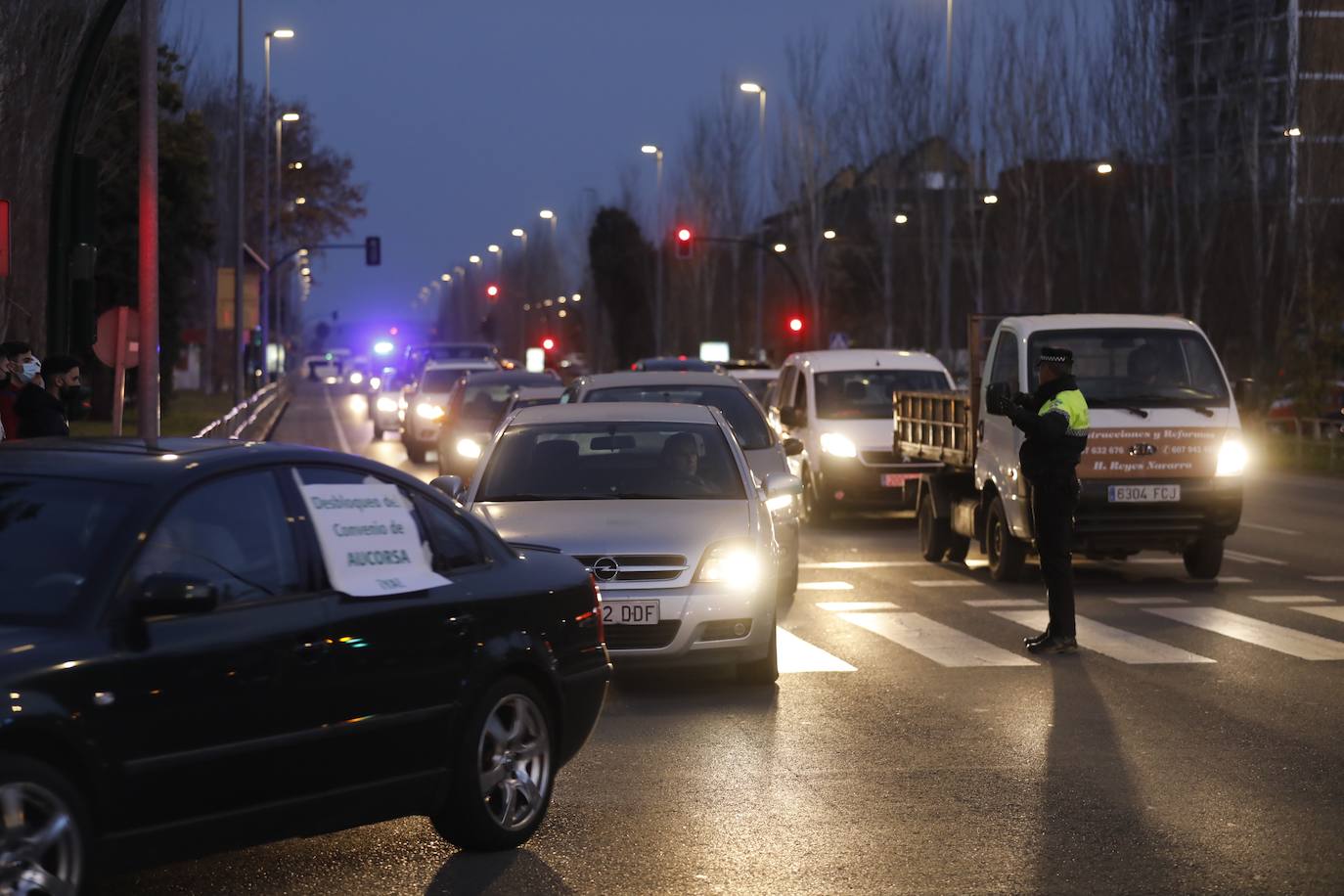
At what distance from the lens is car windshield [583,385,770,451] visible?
709 inches

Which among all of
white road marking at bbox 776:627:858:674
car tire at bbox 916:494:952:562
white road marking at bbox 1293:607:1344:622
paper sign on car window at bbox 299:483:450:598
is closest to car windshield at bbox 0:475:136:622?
paper sign on car window at bbox 299:483:450:598

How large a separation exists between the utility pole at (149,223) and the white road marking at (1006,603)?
29.5 ft

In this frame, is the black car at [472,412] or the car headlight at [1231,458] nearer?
the car headlight at [1231,458]

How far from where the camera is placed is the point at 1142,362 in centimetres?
1802

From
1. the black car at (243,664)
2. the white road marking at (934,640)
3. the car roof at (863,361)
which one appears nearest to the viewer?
the black car at (243,664)

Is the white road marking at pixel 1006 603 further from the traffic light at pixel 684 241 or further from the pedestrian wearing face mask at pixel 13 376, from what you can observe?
the traffic light at pixel 684 241

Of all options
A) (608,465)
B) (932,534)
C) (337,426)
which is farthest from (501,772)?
(337,426)

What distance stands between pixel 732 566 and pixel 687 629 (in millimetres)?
450

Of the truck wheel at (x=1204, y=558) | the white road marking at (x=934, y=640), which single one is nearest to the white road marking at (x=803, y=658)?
the white road marking at (x=934, y=640)

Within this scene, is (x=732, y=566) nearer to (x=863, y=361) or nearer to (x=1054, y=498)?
(x=1054, y=498)

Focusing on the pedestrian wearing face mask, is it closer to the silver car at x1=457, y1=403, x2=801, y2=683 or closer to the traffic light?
the silver car at x1=457, y1=403, x2=801, y2=683

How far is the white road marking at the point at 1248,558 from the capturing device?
20.1m

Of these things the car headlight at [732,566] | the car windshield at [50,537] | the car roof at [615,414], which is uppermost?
the car roof at [615,414]

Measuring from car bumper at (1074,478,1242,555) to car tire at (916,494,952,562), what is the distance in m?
2.47
